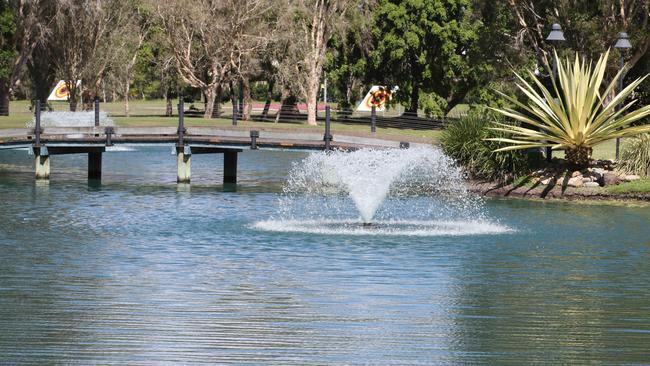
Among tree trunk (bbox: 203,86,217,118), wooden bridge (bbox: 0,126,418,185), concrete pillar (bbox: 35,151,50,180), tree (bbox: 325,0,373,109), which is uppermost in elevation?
tree (bbox: 325,0,373,109)

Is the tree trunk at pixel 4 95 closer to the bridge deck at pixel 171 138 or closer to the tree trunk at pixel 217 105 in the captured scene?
the tree trunk at pixel 217 105

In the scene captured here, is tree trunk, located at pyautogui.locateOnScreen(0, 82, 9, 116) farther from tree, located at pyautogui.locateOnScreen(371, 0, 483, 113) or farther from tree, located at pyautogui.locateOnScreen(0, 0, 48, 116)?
tree, located at pyautogui.locateOnScreen(371, 0, 483, 113)

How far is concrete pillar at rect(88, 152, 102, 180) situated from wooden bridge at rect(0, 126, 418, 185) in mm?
707

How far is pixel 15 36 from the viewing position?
67.8m

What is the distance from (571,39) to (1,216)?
28.0 meters

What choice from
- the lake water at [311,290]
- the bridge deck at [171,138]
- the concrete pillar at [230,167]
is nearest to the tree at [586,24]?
the bridge deck at [171,138]

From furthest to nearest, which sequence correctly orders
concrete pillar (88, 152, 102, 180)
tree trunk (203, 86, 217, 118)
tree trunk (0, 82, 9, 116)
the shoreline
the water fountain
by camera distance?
tree trunk (0, 82, 9, 116) < tree trunk (203, 86, 217, 118) < concrete pillar (88, 152, 102, 180) < the shoreline < the water fountain

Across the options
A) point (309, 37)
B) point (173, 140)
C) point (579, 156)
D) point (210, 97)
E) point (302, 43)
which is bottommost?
point (173, 140)

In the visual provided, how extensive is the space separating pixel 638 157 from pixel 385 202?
744cm

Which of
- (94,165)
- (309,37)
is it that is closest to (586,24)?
(309,37)

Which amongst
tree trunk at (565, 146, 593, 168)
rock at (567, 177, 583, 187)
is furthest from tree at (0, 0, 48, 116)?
rock at (567, 177, 583, 187)

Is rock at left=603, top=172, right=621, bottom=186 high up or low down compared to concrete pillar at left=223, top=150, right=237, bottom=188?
up

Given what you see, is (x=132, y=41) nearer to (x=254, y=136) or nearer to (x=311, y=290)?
(x=254, y=136)

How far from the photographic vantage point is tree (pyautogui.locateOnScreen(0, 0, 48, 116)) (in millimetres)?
64688
